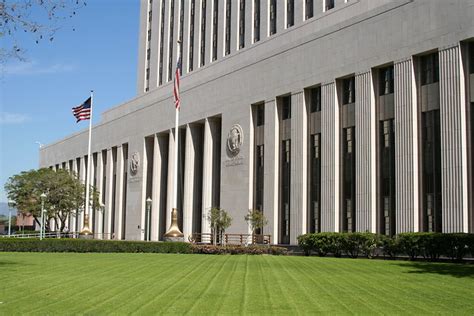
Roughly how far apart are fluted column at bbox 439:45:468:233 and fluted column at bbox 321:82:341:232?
27.7 ft

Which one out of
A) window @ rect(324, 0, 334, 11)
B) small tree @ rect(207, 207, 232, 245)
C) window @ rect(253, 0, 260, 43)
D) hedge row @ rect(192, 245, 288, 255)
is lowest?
hedge row @ rect(192, 245, 288, 255)

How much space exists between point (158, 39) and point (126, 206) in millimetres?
25362

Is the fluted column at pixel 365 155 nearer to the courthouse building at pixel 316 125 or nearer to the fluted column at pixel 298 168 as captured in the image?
the courthouse building at pixel 316 125

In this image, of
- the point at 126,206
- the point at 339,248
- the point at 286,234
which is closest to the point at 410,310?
the point at 339,248

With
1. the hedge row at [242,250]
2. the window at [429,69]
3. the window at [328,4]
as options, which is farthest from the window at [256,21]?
the window at [429,69]

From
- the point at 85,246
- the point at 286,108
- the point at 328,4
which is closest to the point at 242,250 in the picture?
the point at 85,246

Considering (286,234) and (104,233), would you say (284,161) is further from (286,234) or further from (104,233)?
(104,233)

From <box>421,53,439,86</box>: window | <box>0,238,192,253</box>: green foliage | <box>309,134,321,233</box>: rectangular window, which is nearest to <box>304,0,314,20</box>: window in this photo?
<box>309,134,321,233</box>: rectangular window

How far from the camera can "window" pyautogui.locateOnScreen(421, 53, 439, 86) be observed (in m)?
33.3

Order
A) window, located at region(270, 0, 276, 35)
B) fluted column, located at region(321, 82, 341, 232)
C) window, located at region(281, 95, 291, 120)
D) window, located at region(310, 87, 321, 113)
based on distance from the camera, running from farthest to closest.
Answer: window, located at region(270, 0, 276, 35), window, located at region(281, 95, 291, 120), window, located at region(310, 87, 321, 113), fluted column, located at region(321, 82, 341, 232)

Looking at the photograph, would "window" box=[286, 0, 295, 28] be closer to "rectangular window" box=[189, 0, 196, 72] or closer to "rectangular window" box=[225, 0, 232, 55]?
"rectangular window" box=[225, 0, 232, 55]

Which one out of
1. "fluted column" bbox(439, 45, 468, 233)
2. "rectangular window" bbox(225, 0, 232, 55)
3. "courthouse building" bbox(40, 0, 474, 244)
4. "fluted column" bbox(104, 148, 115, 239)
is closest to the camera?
"fluted column" bbox(439, 45, 468, 233)

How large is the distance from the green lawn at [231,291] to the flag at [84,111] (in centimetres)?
3484

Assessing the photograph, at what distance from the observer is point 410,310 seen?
1195cm
